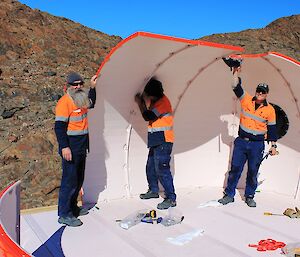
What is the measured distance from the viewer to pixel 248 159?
6031 mm

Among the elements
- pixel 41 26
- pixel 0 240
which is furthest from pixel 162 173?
pixel 41 26

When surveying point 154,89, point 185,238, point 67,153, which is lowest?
point 185,238

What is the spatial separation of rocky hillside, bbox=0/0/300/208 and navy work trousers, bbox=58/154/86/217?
5.82m

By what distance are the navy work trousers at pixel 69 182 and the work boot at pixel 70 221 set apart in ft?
0.16

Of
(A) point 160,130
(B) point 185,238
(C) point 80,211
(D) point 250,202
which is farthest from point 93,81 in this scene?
(D) point 250,202

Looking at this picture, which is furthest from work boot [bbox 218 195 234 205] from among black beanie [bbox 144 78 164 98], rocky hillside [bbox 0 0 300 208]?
rocky hillside [bbox 0 0 300 208]

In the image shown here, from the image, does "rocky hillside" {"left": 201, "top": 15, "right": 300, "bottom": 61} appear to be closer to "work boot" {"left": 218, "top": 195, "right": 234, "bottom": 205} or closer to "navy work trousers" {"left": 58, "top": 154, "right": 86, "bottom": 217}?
"work boot" {"left": 218, "top": 195, "right": 234, "bottom": 205}

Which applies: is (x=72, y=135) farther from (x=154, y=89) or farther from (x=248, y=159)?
(x=248, y=159)

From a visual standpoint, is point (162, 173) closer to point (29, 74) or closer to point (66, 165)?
point (66, 165)

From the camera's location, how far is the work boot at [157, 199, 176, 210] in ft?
19.5

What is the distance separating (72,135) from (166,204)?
1.73 m

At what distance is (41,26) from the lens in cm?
3588

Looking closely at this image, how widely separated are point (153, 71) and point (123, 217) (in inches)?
80.5

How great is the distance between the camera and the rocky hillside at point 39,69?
45.4 feet
